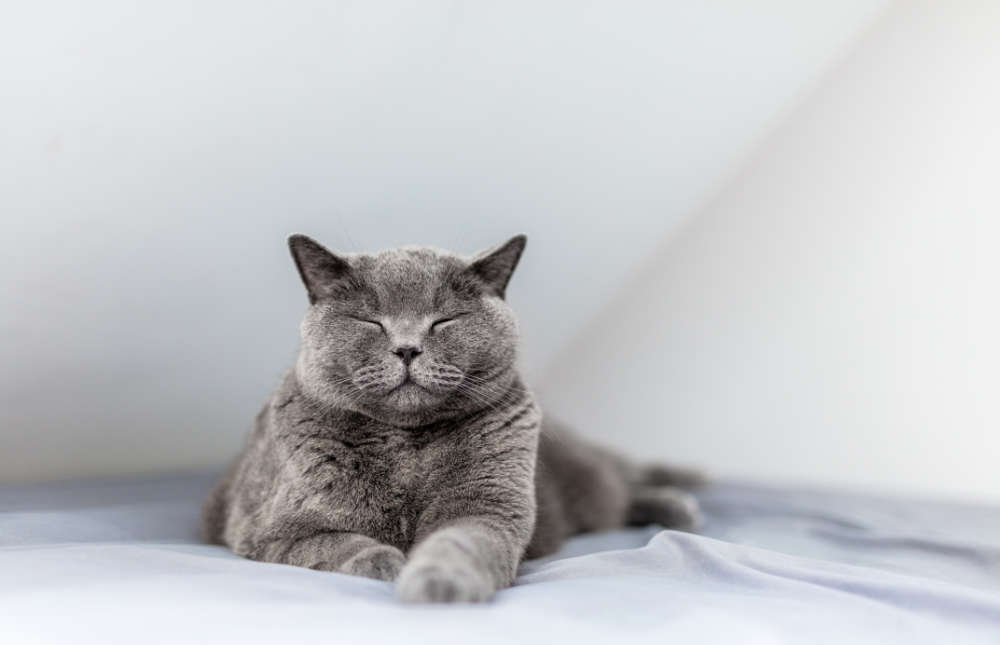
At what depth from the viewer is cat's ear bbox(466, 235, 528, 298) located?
4.58 ft

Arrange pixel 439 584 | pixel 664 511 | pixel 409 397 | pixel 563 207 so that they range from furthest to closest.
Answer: pixel 563 207 < pixel 664 511 < pixel 409 397 < pixel 439 584

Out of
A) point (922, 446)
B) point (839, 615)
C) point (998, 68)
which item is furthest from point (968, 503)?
point (839, 615)

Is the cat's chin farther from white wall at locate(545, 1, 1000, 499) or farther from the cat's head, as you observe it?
white wall at locate(545, 1, 1000, 499)

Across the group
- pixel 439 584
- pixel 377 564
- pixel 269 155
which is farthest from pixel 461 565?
pixel 269 155

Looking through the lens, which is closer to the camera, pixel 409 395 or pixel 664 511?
pixel 409 395

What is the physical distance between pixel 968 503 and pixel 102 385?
2.10m

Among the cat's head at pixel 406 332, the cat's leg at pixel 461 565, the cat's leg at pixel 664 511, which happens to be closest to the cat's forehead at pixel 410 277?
the cat's head at pixel 406 332

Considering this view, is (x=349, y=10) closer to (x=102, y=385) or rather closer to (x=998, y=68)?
(x=102, y=385)

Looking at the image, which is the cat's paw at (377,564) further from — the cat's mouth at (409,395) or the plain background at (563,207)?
the plain background at (563,207)

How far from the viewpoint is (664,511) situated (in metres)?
1.96

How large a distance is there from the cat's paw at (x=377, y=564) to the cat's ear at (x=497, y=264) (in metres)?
0.45

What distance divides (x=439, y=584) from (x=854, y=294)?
1.99 m

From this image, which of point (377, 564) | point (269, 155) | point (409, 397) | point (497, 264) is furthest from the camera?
Answer: point (269, 155)

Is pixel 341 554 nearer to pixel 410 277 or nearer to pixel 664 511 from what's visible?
pixel 410 277
